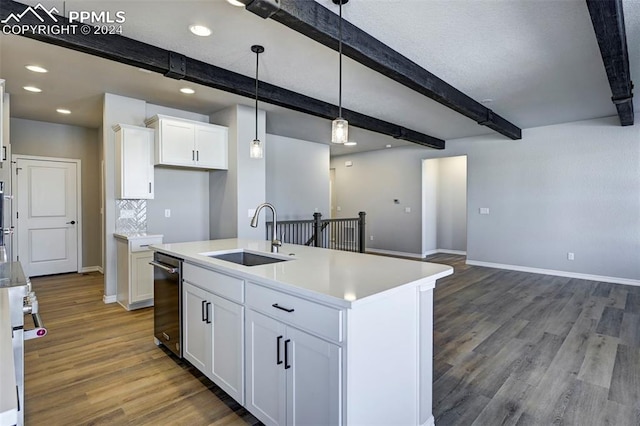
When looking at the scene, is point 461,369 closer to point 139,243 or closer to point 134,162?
point 139,243

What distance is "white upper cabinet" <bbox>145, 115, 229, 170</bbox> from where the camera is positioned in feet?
14.0

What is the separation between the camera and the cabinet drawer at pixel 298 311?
145 cm

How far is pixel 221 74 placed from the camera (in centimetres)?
345

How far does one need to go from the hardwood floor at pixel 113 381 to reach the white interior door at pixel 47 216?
2717 millimetres

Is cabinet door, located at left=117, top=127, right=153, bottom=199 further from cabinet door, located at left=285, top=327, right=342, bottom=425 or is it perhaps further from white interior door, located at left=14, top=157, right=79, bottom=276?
cabinet door, located at left=285, top=327, right=342, bottom=425

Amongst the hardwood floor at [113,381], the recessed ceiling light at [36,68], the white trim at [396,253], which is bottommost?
the hardwood floor at [113,381]

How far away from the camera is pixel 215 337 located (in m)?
2.21

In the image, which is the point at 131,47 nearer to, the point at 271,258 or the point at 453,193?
the point at 271,258

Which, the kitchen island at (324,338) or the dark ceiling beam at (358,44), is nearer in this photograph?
the kitchen island at (324,338)

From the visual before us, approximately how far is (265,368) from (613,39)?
321 centimetres

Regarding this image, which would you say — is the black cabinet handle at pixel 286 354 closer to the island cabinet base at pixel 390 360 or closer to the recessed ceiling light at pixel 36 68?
the island cabinet base at pixel 390 360

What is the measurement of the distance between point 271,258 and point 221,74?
206 cm

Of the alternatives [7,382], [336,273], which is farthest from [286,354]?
[7,382]

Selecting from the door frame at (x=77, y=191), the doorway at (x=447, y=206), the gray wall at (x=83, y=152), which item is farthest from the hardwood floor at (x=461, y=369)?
the doorway at (x=447, y=206)
